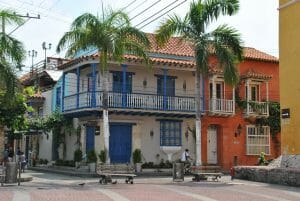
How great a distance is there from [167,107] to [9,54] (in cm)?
1065

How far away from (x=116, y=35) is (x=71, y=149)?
1062 centimetres

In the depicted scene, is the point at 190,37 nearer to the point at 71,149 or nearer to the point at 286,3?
the point at 286,3

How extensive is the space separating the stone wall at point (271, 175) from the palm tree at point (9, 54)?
10.7 m

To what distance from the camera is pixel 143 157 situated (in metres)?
28.4

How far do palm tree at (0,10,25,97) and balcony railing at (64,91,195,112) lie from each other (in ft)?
21.5

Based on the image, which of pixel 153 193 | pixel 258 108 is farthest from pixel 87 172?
pixel 258 108

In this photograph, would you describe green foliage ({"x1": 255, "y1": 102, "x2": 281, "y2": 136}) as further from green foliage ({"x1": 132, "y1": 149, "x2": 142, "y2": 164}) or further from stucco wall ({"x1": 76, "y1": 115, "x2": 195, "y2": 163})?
green foliage ({"x1": 132, "y1": 149, "x2": 142, "y2": 164})

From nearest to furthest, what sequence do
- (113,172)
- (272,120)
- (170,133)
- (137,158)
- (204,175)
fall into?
1. (113,172)
2. (204,175)
3. (137,158)
4. (170,133)
5. (272,120)

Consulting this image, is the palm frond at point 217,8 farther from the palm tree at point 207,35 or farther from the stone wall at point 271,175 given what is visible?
the stone wall at point 271,175

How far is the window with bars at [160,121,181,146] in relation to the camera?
29.2 meters

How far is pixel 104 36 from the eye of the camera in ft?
72.0

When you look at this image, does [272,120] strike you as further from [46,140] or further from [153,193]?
[153,193]

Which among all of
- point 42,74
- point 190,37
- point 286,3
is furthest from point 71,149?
point 286,3

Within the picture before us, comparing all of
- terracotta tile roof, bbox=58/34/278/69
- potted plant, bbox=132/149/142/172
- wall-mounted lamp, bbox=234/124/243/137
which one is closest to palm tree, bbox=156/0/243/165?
terracotta tile roof, bbox=58/34/278/69
